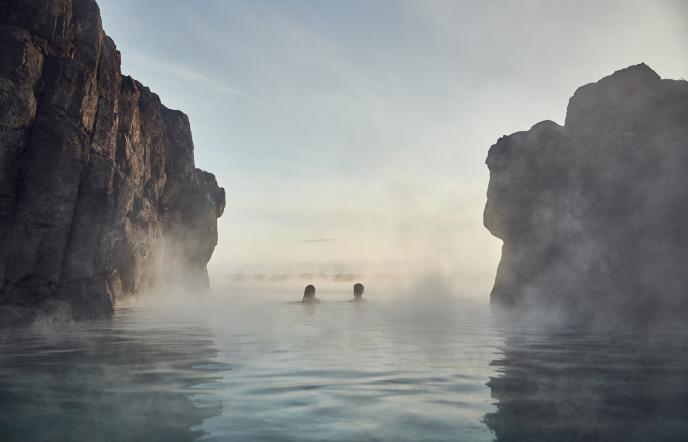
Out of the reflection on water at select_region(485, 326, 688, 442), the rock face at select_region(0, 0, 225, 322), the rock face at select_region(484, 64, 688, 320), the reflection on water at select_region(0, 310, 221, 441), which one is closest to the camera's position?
the reflection on water at select_region(0, 310, 221, 441)

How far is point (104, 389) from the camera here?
1279 centimetres

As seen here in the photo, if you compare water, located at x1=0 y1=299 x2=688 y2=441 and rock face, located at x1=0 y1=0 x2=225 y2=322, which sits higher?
rock face, located at x1=0 y1=0 x2=225 y2=322

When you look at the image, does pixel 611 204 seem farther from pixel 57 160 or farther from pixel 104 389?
pixel 104 389

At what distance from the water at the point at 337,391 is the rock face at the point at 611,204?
28964mm

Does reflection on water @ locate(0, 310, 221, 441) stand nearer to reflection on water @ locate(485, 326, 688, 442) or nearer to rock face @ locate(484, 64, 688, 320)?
reflection on water @ locate(485, 326, 688, 442)

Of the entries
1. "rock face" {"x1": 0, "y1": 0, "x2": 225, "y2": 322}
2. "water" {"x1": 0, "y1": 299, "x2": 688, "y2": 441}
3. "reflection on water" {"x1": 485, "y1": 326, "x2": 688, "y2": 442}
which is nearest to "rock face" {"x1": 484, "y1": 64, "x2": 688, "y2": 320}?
"reflection on water" {"x1": 485, "y1": 326, "x2": 688, "y2": 442}

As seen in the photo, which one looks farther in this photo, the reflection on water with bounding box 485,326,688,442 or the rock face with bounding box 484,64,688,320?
the rock face with bounding box 484,64,688,320

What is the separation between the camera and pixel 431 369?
16359 mm

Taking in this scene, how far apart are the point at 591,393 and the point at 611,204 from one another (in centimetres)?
4638

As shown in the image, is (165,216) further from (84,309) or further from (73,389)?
(73,389)

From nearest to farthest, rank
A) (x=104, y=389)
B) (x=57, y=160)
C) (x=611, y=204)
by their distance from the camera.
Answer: (x=104, y=389), (x=57, y=160), (x=611, y=204)

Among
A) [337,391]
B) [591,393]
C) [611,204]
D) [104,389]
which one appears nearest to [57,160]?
[104,389]

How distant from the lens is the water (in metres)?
9.30

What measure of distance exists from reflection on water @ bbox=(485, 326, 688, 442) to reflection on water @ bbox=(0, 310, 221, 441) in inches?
262
